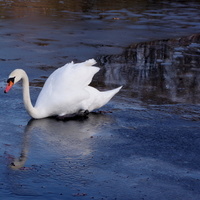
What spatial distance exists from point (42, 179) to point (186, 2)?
25.3 meters

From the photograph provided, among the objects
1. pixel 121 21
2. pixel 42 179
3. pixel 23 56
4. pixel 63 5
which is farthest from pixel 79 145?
pixel 63 5

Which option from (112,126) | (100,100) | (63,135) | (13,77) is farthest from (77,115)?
(13,77)

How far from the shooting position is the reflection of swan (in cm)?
704

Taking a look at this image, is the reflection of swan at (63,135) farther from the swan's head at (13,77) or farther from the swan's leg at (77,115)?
the swan's head at (13,77)

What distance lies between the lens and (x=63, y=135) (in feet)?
25.5

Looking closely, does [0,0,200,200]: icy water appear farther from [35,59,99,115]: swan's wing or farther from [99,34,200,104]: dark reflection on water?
[35,59,99,115]: swan's wing

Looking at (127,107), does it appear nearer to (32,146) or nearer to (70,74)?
(70,74)

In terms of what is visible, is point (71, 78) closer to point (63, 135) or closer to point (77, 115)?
point (77, 115)

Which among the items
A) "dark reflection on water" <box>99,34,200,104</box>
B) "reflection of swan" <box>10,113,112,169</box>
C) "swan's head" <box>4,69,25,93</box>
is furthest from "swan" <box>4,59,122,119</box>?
"dark reflection on water" <box>99,34,200,104</box>

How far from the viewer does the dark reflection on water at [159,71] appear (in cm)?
1027

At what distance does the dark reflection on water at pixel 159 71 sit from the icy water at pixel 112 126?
0.8 inches

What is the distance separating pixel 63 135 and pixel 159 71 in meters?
5.10

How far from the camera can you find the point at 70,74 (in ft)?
28.7

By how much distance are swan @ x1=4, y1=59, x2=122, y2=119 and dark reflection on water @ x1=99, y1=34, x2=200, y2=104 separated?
1302 millimetres
